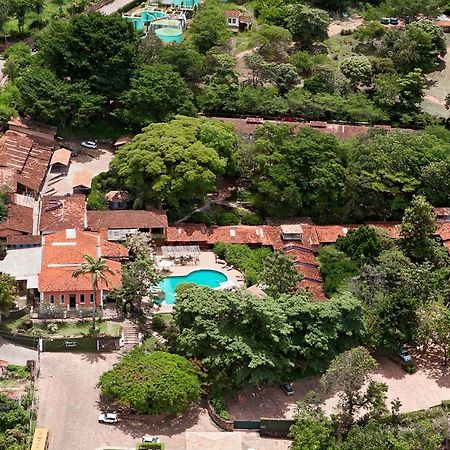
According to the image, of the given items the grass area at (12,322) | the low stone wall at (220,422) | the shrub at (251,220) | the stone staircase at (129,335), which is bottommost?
the shrub at (251,220)

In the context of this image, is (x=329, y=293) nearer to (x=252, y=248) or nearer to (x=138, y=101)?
(x=252, y=248)

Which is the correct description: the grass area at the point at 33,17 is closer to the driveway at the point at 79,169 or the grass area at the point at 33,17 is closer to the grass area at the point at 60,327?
the driveway at the point at 79,169

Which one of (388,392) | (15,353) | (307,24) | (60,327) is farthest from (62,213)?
(307,24)

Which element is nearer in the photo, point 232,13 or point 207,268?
point 207,268

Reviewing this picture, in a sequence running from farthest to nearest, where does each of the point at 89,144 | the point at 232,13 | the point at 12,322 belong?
the point at 232,13 → the point at 89,144 → the point at 12,322

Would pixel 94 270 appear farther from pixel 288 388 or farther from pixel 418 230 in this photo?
pixel 418 230

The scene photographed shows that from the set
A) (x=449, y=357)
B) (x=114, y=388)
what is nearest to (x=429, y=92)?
(x=449, y=357)

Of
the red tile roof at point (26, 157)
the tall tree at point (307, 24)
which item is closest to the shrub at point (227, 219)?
the red tile roof at point (26, 157)
